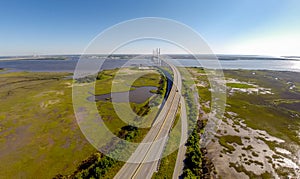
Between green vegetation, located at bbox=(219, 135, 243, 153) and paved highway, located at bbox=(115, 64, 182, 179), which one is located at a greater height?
paved highway, located at bbox=(115, 64, 182, 179)

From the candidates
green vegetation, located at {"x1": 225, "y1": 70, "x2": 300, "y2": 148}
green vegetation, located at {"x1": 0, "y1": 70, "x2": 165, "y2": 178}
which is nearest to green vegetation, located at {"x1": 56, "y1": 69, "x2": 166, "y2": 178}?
green vegetation, located at {"x1": 0, "y1": 70, "x2": 165, "y2": 178}

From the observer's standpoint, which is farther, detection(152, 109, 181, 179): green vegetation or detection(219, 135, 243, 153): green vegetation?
detection(219, 135, 243, 153): green vegetation

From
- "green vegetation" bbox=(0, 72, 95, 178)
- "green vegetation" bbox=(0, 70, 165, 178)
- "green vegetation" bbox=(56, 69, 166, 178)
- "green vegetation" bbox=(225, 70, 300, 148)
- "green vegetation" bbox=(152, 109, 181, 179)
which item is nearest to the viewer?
"green vegetation" bbox=(56, 69, 166, 178)

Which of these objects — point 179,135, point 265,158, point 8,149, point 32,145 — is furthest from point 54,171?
point 265,158

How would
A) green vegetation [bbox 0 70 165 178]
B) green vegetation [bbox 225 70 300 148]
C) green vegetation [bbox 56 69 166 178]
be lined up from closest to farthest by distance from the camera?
green vegetation [bbox 56 69 166 178] < green vegetation [bbox 0 70 165 178] < green vegetation [bbox 225 70 300 148]

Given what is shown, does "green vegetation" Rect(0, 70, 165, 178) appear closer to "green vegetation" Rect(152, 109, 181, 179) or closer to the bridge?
the bridge

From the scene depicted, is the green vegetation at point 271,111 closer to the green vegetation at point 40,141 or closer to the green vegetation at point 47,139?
the green vegetation at point 47,139

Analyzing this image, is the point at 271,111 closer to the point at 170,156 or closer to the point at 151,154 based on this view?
the point at 170,156

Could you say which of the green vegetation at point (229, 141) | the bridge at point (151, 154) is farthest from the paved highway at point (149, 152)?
the green vegetation at point (229, 141)

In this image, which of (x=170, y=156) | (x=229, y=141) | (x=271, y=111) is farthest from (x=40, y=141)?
(x=271, y=111)

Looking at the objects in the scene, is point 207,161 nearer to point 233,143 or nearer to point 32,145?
point 233,143

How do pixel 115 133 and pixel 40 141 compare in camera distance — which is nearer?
pixel 40 141
